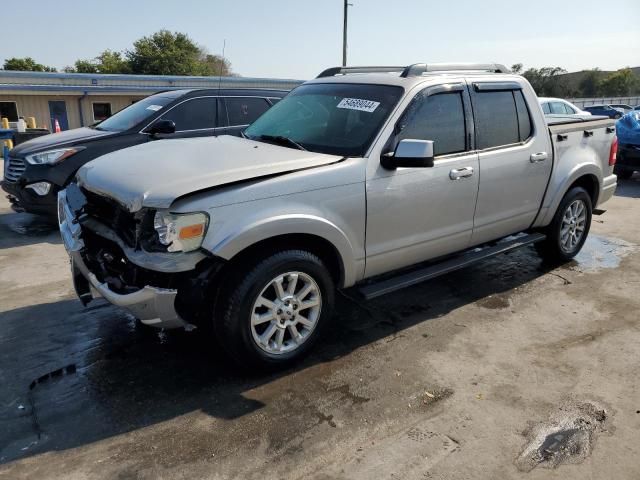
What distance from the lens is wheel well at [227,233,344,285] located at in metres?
3.18

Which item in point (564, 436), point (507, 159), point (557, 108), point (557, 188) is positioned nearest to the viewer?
point (564, 436)

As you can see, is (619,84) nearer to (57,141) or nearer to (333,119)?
(57,141)

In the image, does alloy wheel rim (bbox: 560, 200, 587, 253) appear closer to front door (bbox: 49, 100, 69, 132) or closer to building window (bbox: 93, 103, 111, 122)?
front door (bbox: 49, 100, 69, 132)

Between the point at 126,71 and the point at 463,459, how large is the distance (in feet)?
197

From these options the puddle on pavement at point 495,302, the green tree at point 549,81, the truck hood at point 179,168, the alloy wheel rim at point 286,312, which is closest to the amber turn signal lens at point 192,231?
the truck hood at point 179,168

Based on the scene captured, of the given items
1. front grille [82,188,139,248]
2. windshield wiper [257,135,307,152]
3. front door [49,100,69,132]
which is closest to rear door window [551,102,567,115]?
windshield wiper [257,135,307,152]

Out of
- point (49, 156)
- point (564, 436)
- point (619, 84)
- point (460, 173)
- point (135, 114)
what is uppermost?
point (619, 84)

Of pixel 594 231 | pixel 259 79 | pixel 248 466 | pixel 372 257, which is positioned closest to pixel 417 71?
pixel 372 257

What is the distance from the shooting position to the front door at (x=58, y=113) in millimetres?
23109

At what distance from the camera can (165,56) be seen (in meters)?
52.8

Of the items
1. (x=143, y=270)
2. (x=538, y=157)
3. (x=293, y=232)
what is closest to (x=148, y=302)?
(x=143, y=270)

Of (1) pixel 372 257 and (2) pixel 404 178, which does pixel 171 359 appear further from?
(2) pixel 404 178

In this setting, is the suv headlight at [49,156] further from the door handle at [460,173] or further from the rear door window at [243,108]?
the door handle at [460,173]

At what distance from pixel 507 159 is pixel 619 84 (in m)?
70.2
